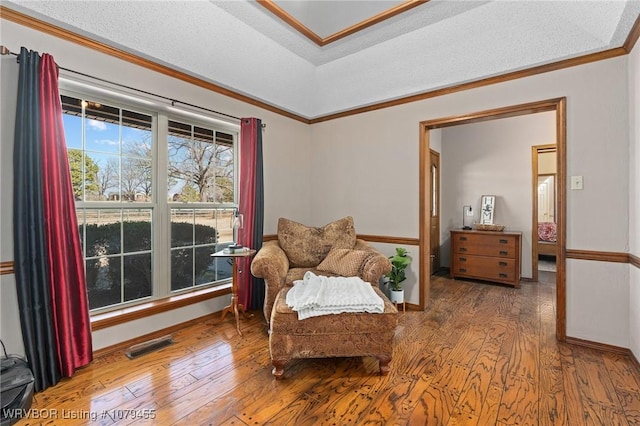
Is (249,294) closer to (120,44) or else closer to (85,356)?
(85,356)

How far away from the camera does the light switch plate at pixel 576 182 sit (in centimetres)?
239

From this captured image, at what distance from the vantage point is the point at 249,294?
10.3 feet

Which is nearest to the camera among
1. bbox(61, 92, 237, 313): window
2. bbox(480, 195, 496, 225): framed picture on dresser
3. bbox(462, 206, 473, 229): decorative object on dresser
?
bbox(61, 92, 237, 313): window

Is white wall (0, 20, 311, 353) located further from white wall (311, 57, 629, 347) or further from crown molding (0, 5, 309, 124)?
white wall (311, 57, 629, 347)

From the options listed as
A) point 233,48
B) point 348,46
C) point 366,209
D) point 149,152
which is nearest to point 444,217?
point 366,209

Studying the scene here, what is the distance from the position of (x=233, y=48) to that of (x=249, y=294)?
2447 mm

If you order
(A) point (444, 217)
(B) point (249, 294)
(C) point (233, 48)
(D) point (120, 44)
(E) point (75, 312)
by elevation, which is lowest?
(B) point (249, 294)

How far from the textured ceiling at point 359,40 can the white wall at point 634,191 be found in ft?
0.96

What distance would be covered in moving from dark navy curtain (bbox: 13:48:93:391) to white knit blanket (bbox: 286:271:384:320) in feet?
4.88

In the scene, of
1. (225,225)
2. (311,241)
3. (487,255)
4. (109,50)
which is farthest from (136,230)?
(487,255)

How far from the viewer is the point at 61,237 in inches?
75.0

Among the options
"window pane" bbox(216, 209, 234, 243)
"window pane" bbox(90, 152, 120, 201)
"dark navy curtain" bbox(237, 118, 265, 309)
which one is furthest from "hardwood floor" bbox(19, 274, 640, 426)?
"window pane" bbox(90, 152, 120, 201)

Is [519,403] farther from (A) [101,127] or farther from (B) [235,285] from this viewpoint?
(A) [101,127]

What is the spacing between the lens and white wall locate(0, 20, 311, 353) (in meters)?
1.82
